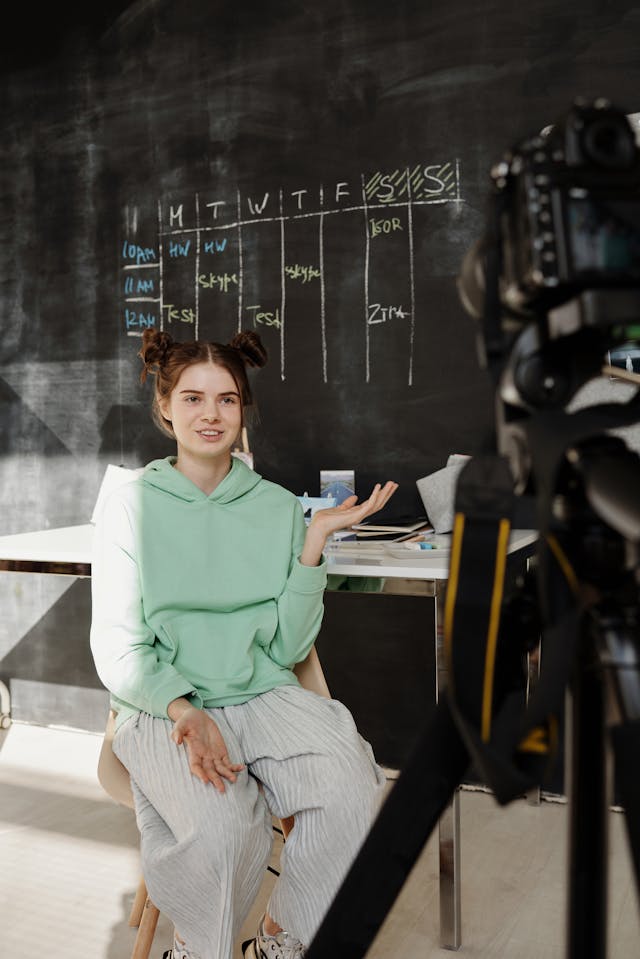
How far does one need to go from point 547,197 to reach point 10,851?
2.12 metres

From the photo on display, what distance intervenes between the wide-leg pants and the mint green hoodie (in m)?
0.07

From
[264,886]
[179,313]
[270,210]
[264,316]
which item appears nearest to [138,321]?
[179,313]

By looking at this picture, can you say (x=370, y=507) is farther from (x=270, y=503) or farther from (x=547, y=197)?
(x=547, y=197)

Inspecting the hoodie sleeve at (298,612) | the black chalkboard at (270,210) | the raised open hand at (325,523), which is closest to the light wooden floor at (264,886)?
the hoodie sleeve at (298,612)

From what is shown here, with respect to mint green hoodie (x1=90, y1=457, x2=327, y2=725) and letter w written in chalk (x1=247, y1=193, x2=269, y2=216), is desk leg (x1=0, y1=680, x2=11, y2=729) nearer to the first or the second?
mint green hoodie (x1=90, y1=457, x2=327, y2=725)

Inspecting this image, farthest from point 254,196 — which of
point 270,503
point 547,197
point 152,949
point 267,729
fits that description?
point 547,197

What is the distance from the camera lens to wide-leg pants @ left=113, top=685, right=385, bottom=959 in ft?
4.15

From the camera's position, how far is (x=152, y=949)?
65.6 inches

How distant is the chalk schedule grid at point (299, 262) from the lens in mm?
2545

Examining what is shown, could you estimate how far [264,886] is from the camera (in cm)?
192

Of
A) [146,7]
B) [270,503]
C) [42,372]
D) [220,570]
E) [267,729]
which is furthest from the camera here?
[42,372]

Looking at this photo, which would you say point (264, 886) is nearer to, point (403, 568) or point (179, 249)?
point (403, 568)

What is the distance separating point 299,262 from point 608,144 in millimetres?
2249

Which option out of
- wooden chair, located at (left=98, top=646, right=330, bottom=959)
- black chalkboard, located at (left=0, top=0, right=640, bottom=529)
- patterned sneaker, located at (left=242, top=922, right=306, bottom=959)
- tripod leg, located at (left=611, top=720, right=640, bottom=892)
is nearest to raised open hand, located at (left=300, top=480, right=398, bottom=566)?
wooden chair, located at (left=98, top=646, right=330, bottom=959)
